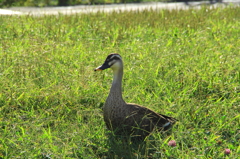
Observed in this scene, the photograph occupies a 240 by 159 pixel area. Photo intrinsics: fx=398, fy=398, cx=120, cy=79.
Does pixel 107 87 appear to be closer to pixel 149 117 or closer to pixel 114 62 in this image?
pixel 114 62

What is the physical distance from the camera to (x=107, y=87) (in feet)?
18.6

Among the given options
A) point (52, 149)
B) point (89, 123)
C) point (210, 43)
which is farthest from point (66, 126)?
point (210, 43)

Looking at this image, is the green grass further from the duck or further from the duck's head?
the duck's head

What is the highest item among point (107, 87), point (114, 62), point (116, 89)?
point (114, 62)

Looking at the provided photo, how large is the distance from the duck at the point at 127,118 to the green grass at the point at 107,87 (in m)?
0.12

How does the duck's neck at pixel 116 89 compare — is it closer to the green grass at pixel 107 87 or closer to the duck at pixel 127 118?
the duck at pixel 127 118

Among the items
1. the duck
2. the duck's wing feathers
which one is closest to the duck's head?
the duck

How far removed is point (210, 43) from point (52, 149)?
4482mm

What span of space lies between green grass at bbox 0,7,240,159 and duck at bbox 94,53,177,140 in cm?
12

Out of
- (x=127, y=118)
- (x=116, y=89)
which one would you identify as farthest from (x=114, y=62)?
(x=127, y=118)

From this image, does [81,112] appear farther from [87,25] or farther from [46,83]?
[87,25]

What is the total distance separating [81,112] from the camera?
16.1 feet

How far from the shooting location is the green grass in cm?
427

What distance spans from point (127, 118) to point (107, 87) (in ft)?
4.12
